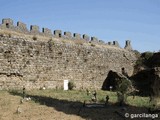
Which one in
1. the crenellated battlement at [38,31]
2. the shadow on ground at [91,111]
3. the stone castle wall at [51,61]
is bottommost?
the shadow on ground at [91,111]

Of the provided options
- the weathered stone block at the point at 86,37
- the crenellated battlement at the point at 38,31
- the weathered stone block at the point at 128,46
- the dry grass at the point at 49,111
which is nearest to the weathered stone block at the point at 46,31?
the crenellated battlement at the point at 38,31

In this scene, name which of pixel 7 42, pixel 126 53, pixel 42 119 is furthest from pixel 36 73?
pixel 126 53

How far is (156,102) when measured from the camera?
14.8 meters

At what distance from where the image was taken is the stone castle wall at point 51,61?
19.2 m

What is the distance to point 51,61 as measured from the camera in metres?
22.0

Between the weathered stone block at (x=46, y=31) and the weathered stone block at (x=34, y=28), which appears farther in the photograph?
the weathered stone block at (x=46, y=31)

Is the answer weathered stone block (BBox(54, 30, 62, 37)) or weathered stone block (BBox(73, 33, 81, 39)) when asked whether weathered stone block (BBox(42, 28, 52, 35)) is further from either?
weathered stone block (BBox(73, 33, 81, 39))

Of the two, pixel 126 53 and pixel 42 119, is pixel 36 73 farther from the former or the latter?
pixel 126 53

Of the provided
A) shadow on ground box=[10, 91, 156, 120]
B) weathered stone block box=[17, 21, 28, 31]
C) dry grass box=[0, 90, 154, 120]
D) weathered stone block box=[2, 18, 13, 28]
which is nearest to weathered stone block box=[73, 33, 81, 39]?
weathered stone block box=[17, 21, 28, 31]

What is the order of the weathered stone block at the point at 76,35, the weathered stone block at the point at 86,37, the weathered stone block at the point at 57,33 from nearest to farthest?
the weathered stone block at the point at 57,33 → the weathered stone block at the point at 76,35 → the weathered stone block at the point at 86,37

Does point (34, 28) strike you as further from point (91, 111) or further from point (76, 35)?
point (91, 111)

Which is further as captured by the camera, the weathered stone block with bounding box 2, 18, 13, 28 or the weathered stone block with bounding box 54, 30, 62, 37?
the weathered stone block with bounding box 54, 30, 62, 37

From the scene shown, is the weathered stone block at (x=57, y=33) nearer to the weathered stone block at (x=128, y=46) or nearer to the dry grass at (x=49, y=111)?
the dry grass at (x=49, y=111)

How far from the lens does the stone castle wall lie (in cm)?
1925
